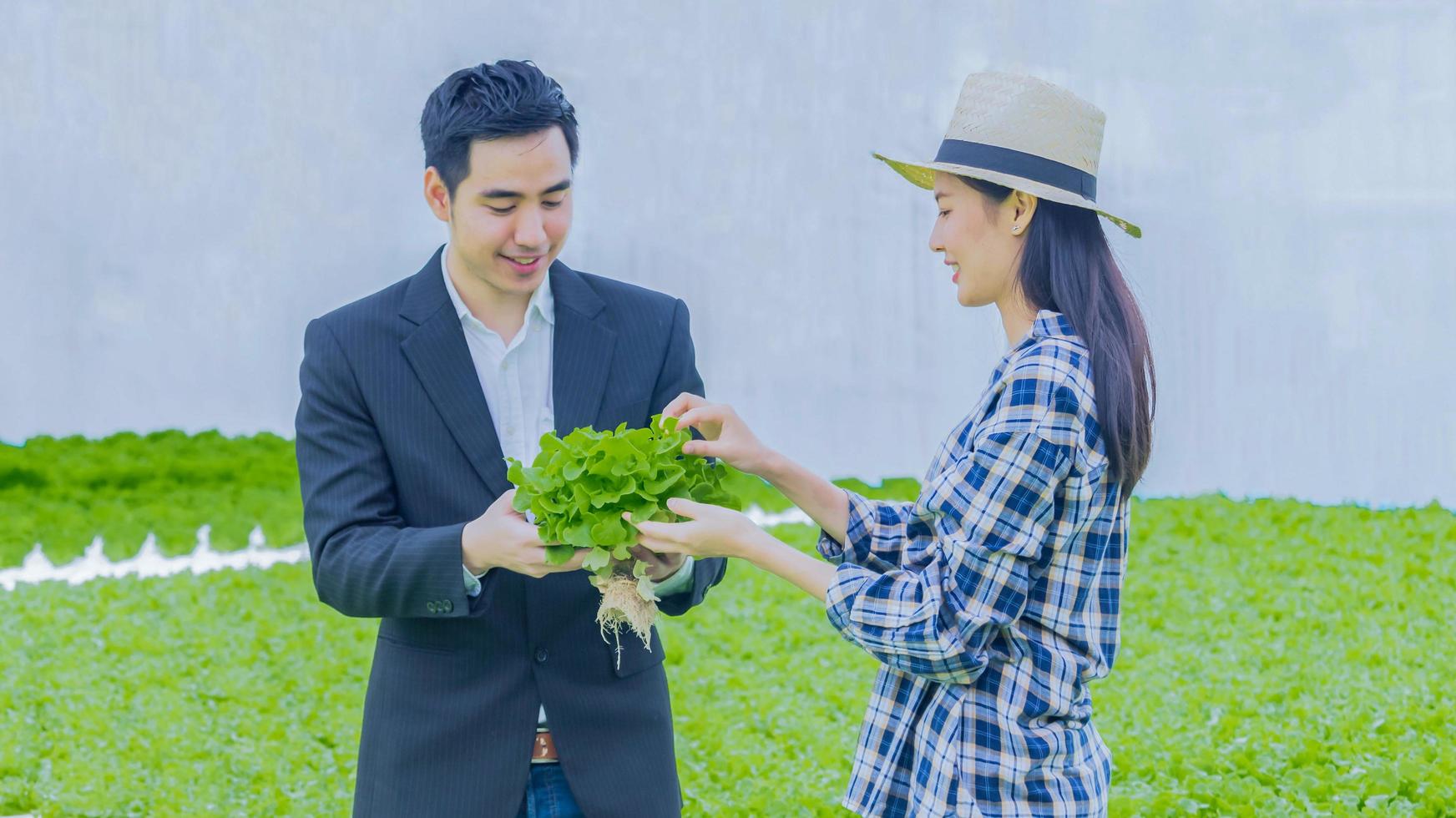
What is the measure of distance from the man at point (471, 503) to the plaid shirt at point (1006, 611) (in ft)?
1.57

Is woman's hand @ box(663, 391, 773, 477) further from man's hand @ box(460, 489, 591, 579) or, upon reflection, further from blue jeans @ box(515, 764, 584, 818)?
blue jeans @ box(515, 764, 584, 818)

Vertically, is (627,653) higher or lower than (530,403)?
lower

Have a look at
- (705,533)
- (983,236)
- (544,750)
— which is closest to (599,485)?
(705,533)

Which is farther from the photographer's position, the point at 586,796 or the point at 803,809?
the point at 803,809

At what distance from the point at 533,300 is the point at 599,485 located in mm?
419

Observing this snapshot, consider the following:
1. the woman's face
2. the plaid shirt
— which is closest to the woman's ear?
the woman's face

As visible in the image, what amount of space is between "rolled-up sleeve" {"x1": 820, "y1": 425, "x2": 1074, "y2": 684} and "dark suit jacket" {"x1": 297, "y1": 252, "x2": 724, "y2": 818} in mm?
512

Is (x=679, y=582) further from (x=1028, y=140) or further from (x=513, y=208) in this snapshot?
(x=1028, y=140)

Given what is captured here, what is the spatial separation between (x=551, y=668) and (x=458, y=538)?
331 mm

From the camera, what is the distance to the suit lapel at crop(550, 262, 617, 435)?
2525 millimetres

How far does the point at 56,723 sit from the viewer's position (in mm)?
5762

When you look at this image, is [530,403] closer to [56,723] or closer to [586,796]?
[586,796]

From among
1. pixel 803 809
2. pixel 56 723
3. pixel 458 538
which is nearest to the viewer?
pixel 458 538

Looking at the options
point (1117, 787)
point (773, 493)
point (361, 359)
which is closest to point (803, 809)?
point (1117, 787)
